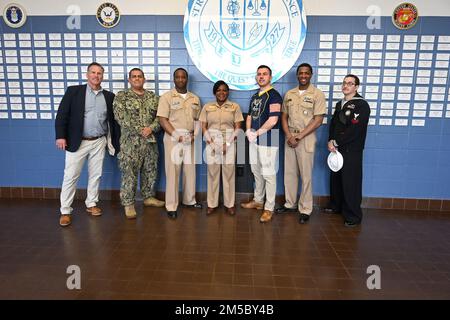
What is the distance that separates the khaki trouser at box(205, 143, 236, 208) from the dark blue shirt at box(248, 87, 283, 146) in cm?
36

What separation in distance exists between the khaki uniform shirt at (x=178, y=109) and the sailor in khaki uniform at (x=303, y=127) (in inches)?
41.6

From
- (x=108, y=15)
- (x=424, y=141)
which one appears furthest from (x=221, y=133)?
(x=424, y=141)

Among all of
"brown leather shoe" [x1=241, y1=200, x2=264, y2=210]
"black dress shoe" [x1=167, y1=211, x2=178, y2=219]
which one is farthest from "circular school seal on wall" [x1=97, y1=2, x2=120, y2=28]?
"brown leather shoe" [x1=241, y1=200, x2=264, y2=210]

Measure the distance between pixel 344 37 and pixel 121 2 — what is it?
9.05 ft

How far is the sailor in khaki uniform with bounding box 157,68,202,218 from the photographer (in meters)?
3.48

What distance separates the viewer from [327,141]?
3926 millimetres

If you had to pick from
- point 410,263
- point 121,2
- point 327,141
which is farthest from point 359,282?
point 121,2

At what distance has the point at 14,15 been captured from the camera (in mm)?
3873

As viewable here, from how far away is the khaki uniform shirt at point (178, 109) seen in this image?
347 centimetres

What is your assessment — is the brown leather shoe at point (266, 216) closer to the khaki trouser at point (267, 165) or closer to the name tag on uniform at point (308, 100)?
the khaki trouser at point (267, 165)

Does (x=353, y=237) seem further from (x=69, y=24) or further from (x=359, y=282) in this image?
(x=69, y=24)

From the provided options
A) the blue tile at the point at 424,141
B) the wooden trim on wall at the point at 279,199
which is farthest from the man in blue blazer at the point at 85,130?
the blue tile at the point at 424,141

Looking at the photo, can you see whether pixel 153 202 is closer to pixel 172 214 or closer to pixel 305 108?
pixel 172 214

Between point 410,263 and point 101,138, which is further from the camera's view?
point 101,138
